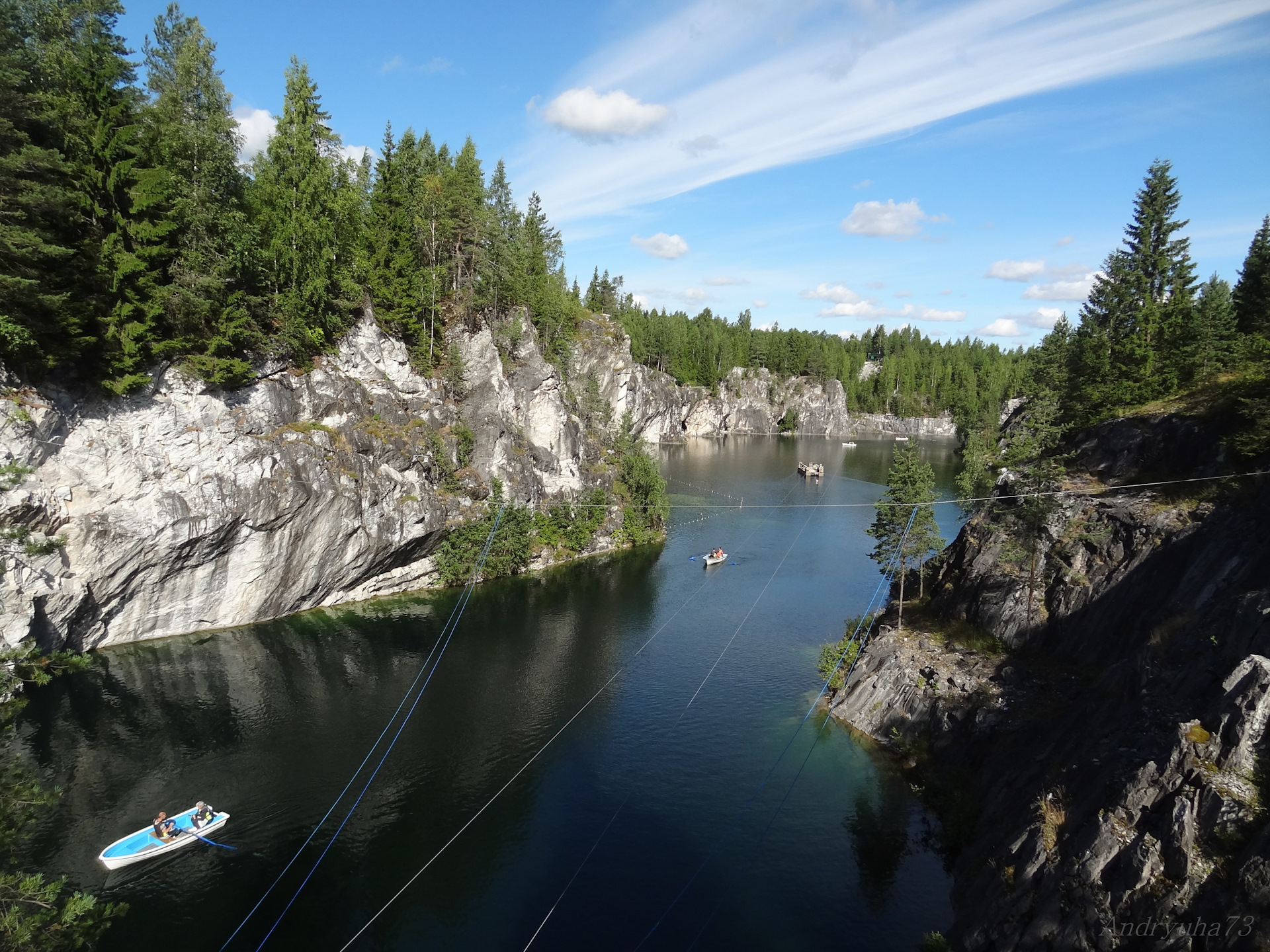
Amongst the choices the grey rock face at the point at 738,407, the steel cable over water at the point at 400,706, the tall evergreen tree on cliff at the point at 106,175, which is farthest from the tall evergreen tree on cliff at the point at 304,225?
the grey rock face at the point at 738,407

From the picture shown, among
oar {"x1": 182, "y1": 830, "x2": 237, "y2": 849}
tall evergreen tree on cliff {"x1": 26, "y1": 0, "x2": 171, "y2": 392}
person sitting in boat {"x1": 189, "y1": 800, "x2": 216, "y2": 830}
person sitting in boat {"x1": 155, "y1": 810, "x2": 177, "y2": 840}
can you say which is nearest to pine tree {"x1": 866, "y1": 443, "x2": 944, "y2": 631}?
oar {"x1": 182, "y1": 830, "x2": 237, "y2": 849}

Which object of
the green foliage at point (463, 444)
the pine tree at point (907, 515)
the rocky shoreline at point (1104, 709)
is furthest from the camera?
the green foliage at point (463, 444)

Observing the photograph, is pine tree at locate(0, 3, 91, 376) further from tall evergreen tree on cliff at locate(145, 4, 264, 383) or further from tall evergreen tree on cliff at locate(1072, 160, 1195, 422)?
tall evergreen tree on cliff at locate(1072, 160, 1195, 422)

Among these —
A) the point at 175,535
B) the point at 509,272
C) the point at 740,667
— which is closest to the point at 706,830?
the point at 740,667

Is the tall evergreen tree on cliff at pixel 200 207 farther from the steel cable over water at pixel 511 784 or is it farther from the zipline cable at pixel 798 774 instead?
the zipline cable at pixel 798 774

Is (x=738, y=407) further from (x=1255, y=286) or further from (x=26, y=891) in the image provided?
(x=26, y=891)

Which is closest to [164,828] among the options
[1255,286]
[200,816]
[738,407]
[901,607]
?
[200,816]
